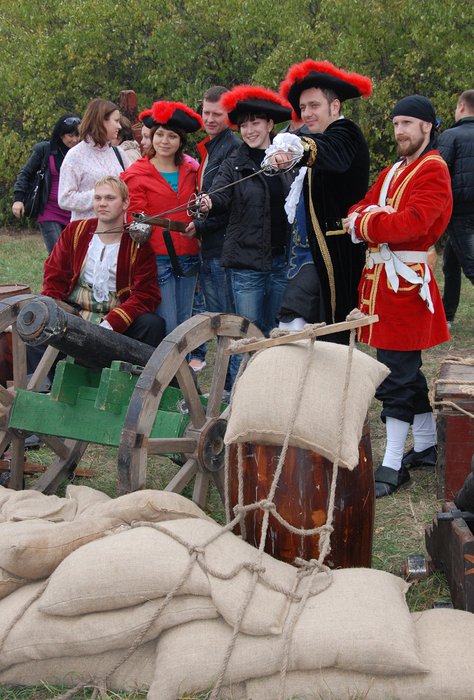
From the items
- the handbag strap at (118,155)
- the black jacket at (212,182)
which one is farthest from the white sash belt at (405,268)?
the handbag strap at (118,155)

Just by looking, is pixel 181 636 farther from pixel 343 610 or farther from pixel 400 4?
pixel 400 4

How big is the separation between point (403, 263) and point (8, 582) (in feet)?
8.03

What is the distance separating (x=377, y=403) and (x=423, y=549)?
2296mm

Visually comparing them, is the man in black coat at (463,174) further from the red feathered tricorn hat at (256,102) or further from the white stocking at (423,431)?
the white stocking at (423,431)

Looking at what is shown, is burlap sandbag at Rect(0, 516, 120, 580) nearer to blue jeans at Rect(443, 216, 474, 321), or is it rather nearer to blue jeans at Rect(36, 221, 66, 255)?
blue jeans at Rect(36, 221, 66, 255)

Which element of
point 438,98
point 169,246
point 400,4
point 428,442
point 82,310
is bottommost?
point 428,442

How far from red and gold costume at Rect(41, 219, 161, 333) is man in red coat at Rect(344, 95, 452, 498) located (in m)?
1.14

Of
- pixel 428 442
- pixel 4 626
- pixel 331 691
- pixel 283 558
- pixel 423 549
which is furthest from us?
pixel 428 442

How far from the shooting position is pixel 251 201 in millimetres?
5793

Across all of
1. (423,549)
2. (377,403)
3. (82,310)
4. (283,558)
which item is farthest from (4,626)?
(377,403)

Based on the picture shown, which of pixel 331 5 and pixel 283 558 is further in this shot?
pixel 331 5

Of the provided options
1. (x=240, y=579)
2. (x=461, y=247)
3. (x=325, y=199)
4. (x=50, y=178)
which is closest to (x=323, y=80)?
(x=325, y=199)

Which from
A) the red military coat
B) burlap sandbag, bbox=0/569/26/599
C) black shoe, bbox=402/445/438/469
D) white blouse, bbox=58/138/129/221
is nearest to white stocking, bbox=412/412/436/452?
black shoe, bbox=402/445/438/469

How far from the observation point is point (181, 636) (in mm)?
2953
